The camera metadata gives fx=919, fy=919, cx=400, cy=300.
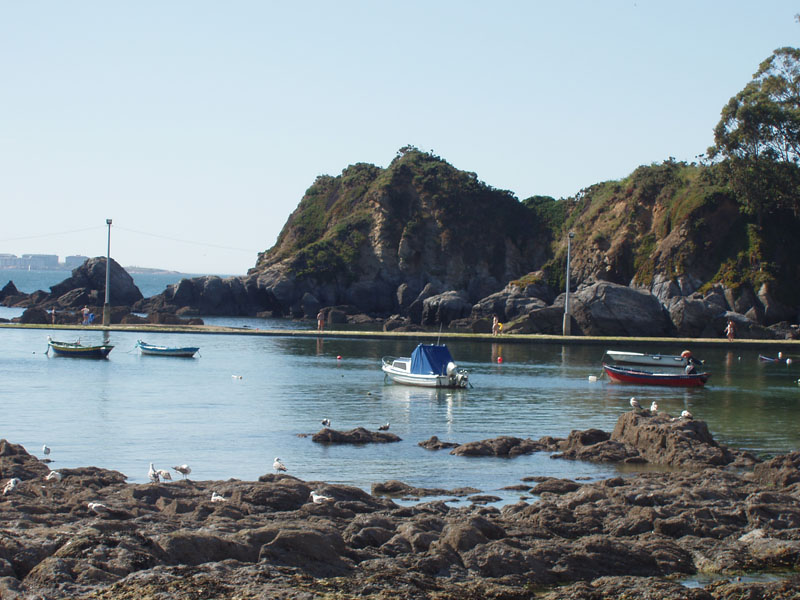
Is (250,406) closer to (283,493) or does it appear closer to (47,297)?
(283,493)

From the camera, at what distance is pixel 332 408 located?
3912 centimetres

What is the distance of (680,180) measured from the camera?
316 ft

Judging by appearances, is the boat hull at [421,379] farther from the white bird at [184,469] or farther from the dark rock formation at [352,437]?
the white bird at [184,469]

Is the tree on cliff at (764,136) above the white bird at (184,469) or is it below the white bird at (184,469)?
above

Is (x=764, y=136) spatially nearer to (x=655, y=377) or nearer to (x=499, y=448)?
(x=655, y=377)

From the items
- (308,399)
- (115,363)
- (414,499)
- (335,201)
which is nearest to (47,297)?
(335,201)

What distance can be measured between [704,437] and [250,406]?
19.6 meters

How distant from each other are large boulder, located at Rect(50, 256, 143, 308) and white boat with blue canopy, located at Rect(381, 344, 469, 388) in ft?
231

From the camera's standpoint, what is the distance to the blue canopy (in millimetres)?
48531

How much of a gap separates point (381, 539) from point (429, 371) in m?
32.2

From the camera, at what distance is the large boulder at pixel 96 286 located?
111588 millimetres

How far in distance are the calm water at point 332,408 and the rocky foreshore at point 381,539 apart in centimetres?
324

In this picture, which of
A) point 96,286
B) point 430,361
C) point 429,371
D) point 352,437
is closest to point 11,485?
point 352,437

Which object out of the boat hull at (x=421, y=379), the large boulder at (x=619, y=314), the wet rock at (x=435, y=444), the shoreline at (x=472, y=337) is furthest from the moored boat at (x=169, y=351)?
the wet rock at (x=435, y=444)
